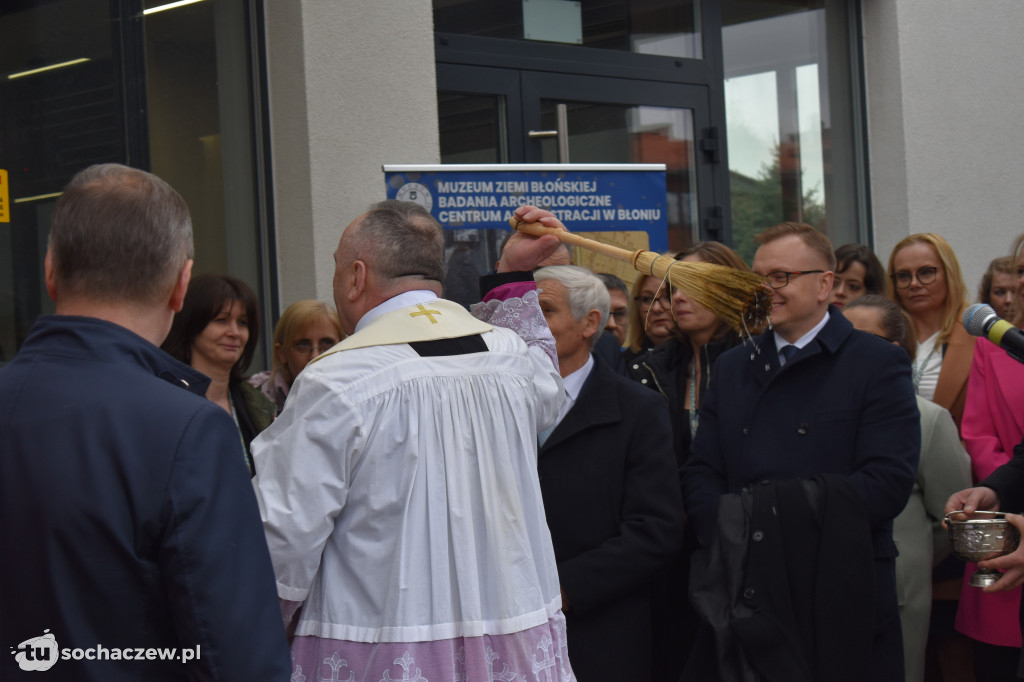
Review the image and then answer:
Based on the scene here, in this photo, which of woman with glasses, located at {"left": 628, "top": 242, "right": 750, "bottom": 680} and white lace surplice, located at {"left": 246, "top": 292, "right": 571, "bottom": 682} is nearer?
white lace surplice, located at {"left": 246, "top": 292, "right": 571, "bottom": 682}

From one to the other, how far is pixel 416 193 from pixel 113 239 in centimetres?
302

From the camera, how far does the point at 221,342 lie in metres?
4.39

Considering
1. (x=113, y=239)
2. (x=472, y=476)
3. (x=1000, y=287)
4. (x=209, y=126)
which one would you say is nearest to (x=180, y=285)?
(x=113, y=239)

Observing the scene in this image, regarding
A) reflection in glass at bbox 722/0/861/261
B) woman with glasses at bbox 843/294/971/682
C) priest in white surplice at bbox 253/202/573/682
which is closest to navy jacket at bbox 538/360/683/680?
priest in white surplice at bbox 253/202/573/682

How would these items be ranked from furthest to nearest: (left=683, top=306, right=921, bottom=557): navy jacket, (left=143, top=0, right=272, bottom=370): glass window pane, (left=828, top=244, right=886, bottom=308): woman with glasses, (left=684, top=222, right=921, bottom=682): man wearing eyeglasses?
1. (left=828, top=244, right=886, bottom=308): woman with glasses
2. (left=143, top=0, right=272, bottom=370): glass window pane
3. (left=683, top=306, right=921, bottom=557): navy jacket
4. (left=684, top=222, right=921, bottom=682): man wearing eyeglasses

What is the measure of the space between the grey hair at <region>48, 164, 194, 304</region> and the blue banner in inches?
113

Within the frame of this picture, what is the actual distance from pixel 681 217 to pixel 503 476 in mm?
5169

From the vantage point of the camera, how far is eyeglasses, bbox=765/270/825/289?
3918mm

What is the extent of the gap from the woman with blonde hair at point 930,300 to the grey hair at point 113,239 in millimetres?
4364

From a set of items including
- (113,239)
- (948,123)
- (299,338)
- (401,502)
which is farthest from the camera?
(948,123)

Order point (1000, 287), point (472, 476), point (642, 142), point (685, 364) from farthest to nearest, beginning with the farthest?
point (642, 142) → point (1000, 287) → point (685, 364) → point (472, 476)

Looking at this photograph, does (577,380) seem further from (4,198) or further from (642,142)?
(642,142)

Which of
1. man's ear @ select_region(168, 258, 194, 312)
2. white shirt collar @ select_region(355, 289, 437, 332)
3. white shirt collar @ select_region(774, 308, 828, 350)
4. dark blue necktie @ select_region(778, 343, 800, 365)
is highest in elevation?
man's ear @ select_region(168, 258, 194, 312)

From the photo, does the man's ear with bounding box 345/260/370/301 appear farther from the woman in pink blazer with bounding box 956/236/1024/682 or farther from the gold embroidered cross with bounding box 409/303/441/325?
the woman in pink blazer with bounding box 956/236/1024/682
